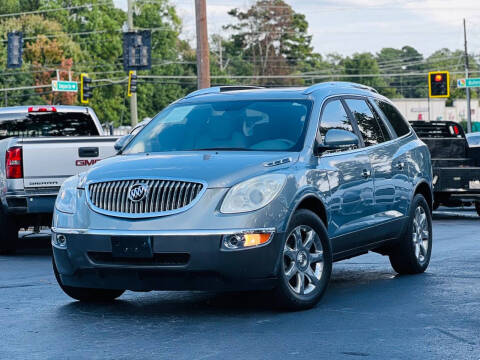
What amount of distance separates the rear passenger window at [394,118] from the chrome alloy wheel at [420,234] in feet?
2.57

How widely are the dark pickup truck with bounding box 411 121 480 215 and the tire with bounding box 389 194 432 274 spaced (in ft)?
30.4

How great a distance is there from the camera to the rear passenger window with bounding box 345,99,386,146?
9477 millimetres

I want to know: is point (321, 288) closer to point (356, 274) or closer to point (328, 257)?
point (328, 257)

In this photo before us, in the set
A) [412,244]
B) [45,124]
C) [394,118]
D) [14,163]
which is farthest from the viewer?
[45,124]

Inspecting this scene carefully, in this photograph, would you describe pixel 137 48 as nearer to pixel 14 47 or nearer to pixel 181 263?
pixel 14 47

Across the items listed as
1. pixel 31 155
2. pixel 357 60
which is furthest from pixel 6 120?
pixel 357 60

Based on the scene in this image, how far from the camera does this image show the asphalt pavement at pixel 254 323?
639 centimetres

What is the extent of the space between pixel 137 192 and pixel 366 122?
2885 mm

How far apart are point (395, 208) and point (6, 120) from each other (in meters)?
7.26

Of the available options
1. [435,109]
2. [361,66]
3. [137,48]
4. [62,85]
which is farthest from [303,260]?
[435,109]

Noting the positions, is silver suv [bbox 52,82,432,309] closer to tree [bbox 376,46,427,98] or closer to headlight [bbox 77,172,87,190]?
headlight [bbox 77,172,87,190]

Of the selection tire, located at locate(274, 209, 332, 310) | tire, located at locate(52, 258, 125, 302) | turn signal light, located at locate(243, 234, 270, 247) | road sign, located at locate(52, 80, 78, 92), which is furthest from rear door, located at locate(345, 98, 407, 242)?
road sign, located at locate(52, 80, 78, 92)

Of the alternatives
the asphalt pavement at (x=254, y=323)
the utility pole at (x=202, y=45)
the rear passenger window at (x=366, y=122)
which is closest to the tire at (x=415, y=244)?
the asphalt pavement at (x=254, y=323)

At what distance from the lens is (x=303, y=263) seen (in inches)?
313
